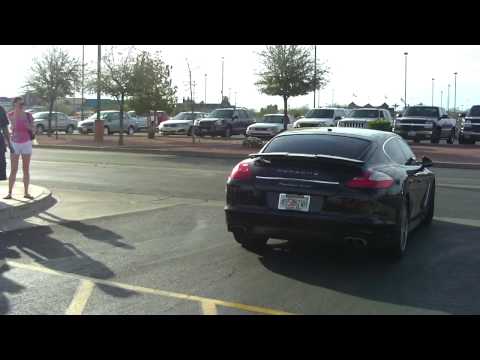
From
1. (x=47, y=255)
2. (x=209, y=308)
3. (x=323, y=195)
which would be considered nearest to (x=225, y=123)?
(x=47, y=255)

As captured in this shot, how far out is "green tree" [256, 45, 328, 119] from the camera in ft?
106

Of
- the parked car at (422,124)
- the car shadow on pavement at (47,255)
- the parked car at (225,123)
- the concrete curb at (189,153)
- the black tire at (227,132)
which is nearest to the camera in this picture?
the car shadow on pavement at (47,255)

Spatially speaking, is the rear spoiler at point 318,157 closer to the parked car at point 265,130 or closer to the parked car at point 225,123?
the parked car at point 265,130

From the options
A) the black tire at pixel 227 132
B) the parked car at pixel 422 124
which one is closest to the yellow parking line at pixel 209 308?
the parked car at pixel 422 124

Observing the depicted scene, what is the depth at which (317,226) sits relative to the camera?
21.7ft

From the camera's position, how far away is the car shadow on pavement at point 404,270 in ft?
19.2

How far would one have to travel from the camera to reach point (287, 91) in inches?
1286

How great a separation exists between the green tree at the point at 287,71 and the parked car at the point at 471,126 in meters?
7.72

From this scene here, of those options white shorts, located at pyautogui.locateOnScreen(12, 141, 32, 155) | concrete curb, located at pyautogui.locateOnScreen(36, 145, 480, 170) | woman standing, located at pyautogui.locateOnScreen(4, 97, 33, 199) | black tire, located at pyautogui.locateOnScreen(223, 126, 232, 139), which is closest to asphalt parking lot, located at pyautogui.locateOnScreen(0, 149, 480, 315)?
woman standing, located at pyautogui.locateOnScreen(4, 97, 33, 199)

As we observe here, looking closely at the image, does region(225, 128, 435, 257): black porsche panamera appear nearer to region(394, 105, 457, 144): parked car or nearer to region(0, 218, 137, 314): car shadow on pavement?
region(0, 218, 137, 314): car shadow on pavement

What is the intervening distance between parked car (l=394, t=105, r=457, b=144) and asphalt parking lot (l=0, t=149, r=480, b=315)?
19.7 metres

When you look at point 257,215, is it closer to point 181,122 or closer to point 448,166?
point 448,166
